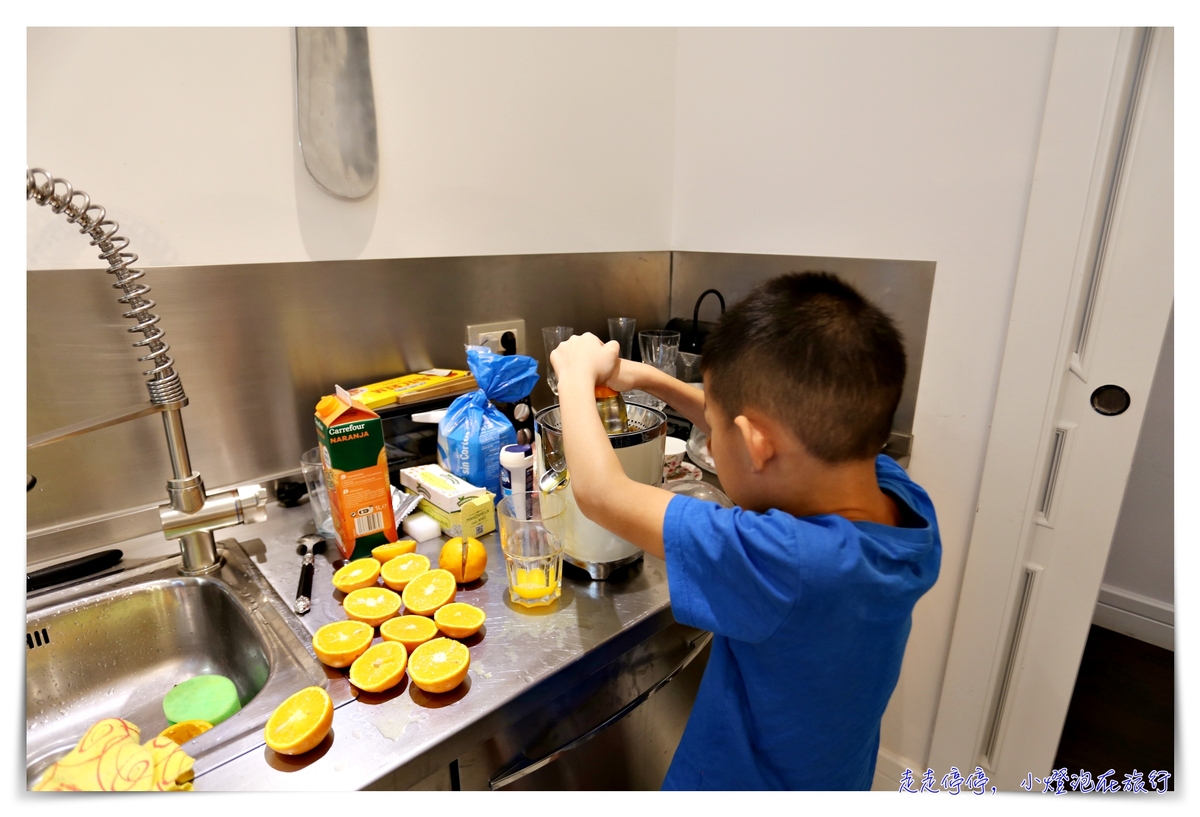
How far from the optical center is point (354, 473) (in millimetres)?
819

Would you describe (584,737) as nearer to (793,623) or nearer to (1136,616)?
(793,623)

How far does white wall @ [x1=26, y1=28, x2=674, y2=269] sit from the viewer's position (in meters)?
0.80

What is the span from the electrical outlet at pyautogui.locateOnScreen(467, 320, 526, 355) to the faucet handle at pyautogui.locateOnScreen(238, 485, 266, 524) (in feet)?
1.66

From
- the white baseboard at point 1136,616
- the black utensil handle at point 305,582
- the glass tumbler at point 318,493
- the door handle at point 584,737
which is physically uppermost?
the glass tumbler at point 318,493

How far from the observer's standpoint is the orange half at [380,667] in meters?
0.62

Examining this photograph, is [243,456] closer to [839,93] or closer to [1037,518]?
[839,93]

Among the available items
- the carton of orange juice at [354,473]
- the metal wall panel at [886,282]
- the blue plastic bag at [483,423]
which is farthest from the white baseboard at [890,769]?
the carton of orange juice at [354,473]

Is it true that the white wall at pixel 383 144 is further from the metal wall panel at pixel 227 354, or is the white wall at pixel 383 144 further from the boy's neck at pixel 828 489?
the boy's neck at pixel 828 489

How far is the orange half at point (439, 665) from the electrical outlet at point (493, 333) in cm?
68

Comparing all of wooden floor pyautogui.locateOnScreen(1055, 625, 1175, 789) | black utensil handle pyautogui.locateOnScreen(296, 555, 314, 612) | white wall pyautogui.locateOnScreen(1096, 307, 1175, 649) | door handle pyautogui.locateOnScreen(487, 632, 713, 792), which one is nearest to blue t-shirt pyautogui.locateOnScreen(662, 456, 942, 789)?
door handle pyautogui.locateOnScreen(487, 632, 713, 792)

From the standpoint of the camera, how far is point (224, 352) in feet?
3.11

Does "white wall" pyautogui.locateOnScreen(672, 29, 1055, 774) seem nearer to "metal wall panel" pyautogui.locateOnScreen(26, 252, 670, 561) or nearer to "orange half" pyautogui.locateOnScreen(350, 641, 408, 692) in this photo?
"metal wall panel" pyautogui.locateOnScreen(26, 252, 670, 561)

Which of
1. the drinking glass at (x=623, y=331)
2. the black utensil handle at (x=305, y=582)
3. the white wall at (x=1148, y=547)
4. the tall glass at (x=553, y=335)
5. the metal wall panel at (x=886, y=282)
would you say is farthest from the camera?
the white wall at (x=1148, y=547)
